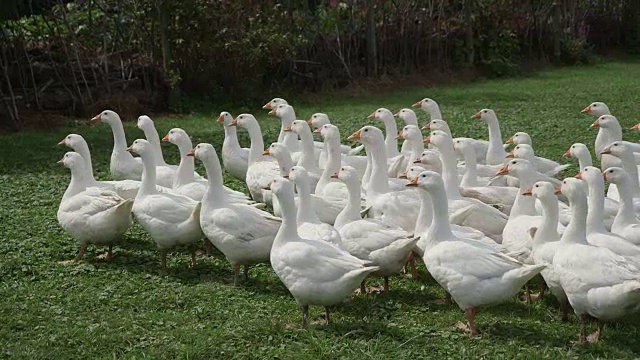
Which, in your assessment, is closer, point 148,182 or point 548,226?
point 548,226

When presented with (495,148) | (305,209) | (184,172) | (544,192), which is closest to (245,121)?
(184,172)

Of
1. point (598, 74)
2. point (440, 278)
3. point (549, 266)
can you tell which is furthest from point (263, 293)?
point (598, 74)

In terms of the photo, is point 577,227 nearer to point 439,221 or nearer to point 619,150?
point 439,221

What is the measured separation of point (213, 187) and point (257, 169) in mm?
2496

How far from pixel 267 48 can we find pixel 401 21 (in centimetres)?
562

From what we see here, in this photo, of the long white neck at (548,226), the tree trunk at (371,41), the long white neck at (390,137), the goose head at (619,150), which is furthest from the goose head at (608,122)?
the tree trunk at (371,41)

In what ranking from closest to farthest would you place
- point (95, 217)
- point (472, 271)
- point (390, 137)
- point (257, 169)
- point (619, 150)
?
1. point (472, 271)
2. point (95, 217)
3. point (619, 150)
4. point (257, 169)
5. point (390, 137)

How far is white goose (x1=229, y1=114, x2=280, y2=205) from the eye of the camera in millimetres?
10234

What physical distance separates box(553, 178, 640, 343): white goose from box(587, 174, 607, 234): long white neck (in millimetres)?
549

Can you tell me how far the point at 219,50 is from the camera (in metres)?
19.8

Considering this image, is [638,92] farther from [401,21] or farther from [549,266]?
[549,266]

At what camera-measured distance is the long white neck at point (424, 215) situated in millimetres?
7742

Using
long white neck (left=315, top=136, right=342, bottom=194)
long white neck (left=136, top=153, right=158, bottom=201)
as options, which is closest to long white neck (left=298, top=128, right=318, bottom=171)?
long white neck (left=315, top=136, right=342, bottom=194)

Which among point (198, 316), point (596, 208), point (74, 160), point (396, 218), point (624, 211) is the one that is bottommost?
point (198, 316)
